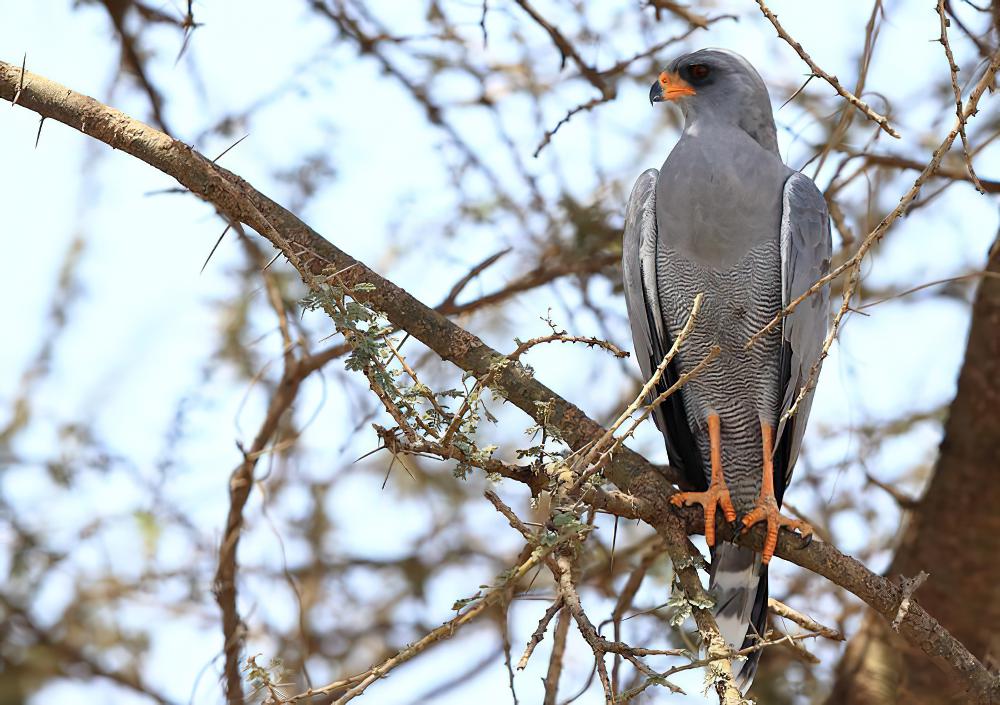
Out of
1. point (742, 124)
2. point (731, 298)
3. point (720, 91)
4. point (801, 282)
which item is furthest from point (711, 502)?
point (720, 91)

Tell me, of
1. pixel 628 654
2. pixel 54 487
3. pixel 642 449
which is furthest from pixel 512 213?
pixel 628 654

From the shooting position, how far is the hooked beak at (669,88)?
13.7ft

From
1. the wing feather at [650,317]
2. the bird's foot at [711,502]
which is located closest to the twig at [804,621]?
the bird's foot at [711,502]

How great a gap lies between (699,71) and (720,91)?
0.45 ft

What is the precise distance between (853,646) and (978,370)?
4.69 ft

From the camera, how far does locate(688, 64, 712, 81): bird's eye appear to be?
4160 mm

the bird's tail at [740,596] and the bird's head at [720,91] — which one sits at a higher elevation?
the bird's head at [720,91]

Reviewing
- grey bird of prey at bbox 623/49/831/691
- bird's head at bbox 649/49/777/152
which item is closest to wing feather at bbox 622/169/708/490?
grey bird of prey at bbox 623/49/831/691

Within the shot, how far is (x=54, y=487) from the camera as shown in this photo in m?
5.43

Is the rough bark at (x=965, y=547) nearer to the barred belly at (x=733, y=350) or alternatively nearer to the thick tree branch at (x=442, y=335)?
the barred belly at (x=733, y=350)

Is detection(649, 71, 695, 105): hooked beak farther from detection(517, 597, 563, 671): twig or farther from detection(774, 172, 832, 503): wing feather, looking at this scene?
detection(517, 597, 563, 671): twig

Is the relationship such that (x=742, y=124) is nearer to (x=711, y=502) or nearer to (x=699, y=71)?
(x=699, y=71)

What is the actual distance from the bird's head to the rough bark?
160 centimetres

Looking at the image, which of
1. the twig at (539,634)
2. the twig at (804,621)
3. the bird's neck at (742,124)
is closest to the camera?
the twig at (539,634)
